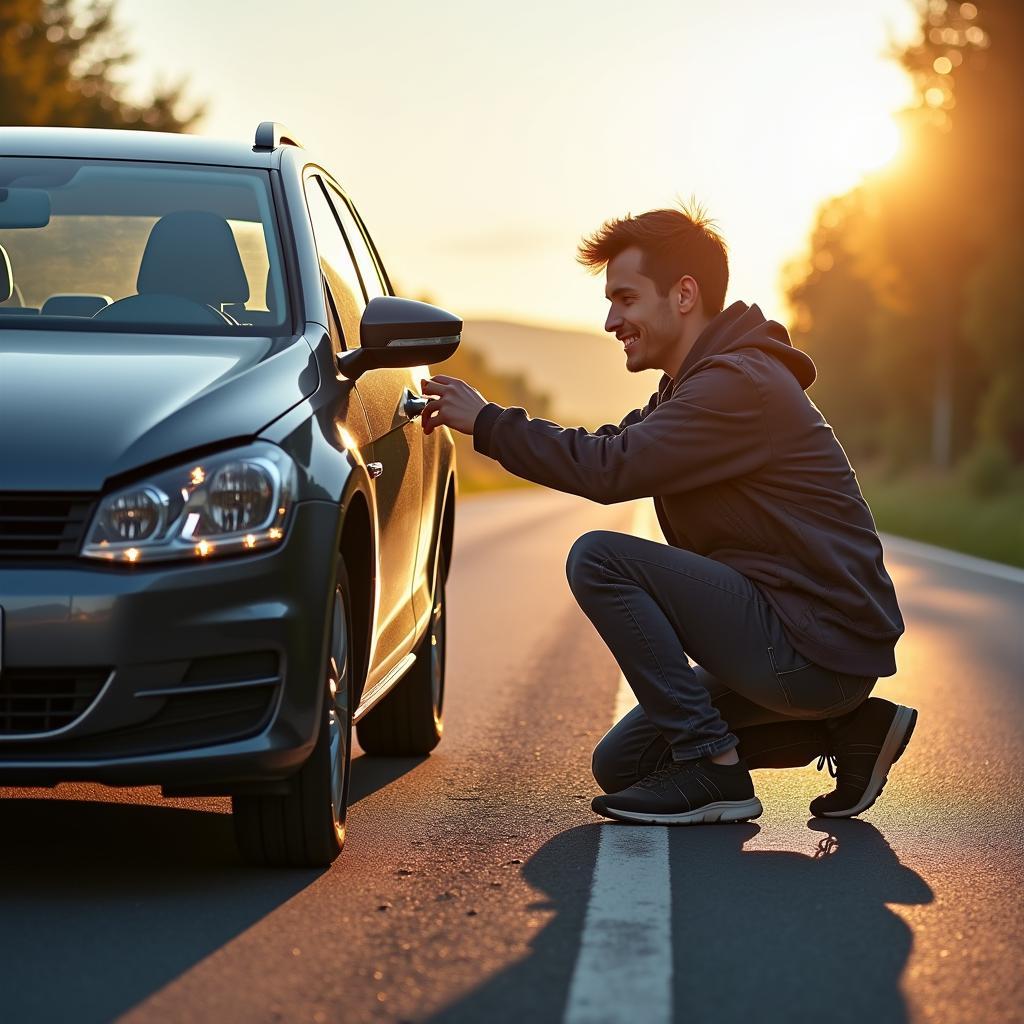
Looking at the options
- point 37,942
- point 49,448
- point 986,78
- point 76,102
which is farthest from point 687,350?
point 76,102

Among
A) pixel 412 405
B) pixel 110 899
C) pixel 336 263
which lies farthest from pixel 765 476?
pixel 110 899

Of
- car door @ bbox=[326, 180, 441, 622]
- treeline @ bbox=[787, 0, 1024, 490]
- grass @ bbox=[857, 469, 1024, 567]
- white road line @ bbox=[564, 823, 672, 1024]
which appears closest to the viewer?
white road line @ bbox=[564, 823, 672, 1024]

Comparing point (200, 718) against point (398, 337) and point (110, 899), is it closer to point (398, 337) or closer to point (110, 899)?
point (110, 899)

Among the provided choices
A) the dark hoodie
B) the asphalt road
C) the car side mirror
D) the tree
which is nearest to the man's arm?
the dark hoodie

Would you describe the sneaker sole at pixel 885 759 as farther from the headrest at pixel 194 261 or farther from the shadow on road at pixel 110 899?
the headrest at pixel 194 261

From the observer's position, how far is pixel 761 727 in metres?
5.73

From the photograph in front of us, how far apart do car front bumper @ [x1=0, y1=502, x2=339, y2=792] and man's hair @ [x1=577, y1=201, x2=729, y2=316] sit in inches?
68.4

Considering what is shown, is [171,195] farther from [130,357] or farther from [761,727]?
[761,727]

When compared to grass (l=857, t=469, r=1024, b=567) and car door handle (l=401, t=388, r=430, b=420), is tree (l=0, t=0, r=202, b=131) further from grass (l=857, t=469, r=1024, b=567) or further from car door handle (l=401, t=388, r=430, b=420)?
car door handle (l=401, t=388, r=430, b=420)

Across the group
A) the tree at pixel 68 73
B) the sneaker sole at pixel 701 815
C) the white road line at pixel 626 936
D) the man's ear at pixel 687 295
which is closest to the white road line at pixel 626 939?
the white road line at pixel 626 936

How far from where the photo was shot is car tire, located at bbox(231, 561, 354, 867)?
4.55m

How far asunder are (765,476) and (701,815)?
3.08 ft

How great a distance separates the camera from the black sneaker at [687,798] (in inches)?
212

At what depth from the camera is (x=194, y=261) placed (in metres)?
5.38
